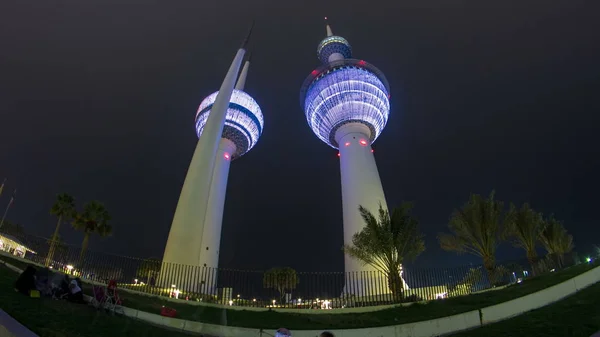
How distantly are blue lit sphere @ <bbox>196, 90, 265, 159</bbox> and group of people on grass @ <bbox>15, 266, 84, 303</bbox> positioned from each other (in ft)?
Result: 166

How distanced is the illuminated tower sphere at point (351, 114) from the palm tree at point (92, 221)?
96.0 ft

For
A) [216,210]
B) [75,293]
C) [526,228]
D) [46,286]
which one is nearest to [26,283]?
[46,286]

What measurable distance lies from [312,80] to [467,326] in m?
54.1

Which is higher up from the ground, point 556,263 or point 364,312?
point 556,263

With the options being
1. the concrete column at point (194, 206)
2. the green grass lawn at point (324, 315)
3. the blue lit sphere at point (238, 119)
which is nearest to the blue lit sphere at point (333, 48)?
the blue lit sphere at point (238, 119)

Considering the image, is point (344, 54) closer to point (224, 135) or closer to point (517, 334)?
point (224, 135)

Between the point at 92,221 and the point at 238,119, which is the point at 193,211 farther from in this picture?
the point at 238,119

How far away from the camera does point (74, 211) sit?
41.1 meters

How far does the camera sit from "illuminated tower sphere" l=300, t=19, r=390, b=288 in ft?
162

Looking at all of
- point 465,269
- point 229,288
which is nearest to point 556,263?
point 465,269

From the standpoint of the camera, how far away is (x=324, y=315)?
18062mm

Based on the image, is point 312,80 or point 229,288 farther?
point 312,80

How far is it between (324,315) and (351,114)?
42556mm

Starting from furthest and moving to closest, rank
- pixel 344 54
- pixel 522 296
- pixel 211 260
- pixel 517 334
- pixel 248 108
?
pixel 344 54, pixel 248 108, pixel 211 260, pixel 522 296, pixel 517 334
